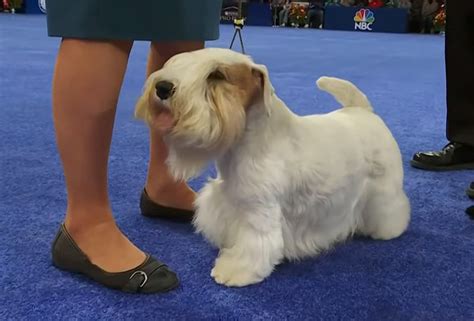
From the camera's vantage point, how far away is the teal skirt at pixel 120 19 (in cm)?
117

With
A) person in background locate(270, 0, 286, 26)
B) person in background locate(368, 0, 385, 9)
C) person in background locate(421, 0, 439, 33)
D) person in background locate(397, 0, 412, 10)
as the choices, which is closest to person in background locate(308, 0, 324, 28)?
person in background locate(270, 0, 286, 26)

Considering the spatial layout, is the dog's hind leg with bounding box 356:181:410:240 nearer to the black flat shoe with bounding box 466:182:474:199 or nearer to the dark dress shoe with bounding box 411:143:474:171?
the black flat shoe with bounding box 466:182:474:199

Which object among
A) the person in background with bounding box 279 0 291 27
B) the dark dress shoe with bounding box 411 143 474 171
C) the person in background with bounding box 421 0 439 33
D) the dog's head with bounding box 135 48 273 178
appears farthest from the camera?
the person in background with bounding box 279 0 291 27

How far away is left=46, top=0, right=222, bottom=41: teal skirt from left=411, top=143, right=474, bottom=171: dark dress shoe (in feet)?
4.31

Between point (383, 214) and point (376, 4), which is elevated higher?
point (376, 4)

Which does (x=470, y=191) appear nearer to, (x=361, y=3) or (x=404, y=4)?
(x=404, y=4)

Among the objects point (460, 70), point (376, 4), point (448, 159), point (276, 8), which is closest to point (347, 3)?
point (376, 4)

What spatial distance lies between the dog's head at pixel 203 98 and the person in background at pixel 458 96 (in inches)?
42.0

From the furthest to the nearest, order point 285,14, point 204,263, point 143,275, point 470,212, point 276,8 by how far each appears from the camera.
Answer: point 276,8, point 285,14, point 470,212, point 204,263, point 143,275

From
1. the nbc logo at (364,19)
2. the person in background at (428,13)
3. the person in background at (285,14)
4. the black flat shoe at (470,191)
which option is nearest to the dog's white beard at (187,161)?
the black flat shoe at (470,191)

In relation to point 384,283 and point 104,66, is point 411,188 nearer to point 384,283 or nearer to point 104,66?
point 384,283

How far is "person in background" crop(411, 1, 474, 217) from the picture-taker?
2.00m

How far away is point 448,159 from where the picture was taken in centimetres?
231

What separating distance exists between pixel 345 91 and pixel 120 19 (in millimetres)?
727
